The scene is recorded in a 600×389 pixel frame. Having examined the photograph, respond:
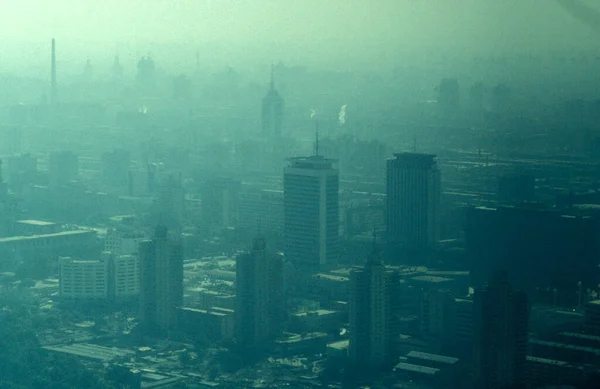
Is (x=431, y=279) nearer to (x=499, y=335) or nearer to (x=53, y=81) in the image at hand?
(x=499, y=335)

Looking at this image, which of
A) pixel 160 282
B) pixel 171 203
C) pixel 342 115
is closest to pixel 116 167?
pixel 171 203

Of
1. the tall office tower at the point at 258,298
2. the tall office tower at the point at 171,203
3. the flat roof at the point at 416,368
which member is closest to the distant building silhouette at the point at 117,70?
the tall office tower at the point at 171,203

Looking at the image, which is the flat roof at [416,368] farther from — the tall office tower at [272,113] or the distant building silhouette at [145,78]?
the distant building silhouette at [145,78]

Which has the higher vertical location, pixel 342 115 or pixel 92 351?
pixel 342 115

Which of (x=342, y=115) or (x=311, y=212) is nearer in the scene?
(x=311, y=212)

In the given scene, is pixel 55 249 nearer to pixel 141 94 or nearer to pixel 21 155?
pixel 21 155

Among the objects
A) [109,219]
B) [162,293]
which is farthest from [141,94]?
[162,293]
